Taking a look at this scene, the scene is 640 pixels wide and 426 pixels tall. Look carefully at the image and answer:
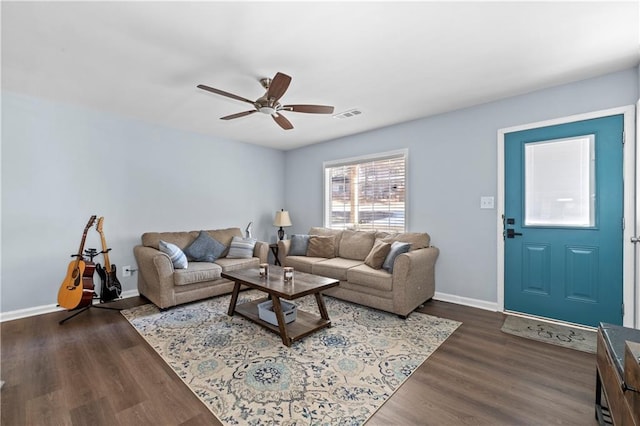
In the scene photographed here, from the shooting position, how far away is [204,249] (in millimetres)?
4031

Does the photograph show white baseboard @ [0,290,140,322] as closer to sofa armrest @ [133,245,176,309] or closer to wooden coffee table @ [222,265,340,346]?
sofa armrest @ [133,245,176,309]

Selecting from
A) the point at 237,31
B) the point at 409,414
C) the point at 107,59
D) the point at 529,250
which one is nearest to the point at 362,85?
the point at 237,31

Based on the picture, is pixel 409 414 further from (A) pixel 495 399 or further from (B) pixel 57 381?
(B) pixel 57 381

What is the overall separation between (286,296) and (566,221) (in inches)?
115

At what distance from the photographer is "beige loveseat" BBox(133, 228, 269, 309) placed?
3.22m

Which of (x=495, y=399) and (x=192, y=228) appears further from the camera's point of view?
(x=192, y=228)

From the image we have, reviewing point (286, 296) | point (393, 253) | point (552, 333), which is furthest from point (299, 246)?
point (552, 333)

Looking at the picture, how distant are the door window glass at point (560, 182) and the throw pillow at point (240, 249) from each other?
11.8 feet

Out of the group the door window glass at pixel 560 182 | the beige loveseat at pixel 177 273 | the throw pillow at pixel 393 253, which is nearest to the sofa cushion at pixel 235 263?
the beige loveseat at pixel 177 273

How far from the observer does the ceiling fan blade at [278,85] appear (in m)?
2.05

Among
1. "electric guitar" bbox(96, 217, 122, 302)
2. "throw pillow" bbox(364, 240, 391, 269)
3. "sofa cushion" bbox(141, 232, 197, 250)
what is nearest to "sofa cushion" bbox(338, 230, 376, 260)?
"throw pillow" bbox(364, 240, 391, 269)

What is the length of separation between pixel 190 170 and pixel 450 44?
392cm

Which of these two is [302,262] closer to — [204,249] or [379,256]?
[379,256]

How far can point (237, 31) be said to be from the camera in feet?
6.49
